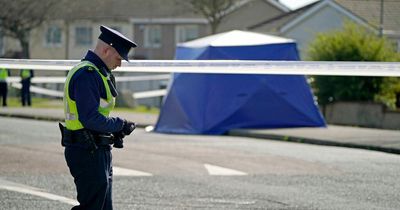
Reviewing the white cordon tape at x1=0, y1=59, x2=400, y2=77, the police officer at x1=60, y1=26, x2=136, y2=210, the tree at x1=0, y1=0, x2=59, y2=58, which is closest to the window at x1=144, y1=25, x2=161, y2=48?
the tree at x1=0, y1=0, x2=59, y2=58

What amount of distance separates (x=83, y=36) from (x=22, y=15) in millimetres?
21509

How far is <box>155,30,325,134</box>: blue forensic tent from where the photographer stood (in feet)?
73.1

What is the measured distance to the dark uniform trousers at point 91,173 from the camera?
24.6ft

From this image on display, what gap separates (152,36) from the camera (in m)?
60.8

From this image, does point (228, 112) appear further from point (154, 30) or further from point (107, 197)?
point (154, 30)

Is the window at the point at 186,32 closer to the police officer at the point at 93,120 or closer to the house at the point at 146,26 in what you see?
the house at the point at 146,26

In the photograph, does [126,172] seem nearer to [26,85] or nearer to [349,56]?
[349,56]

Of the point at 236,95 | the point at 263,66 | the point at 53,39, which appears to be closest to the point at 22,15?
the point at 236,95

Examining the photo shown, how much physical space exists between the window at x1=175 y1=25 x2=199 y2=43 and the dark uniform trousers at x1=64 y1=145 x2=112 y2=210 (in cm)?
5266

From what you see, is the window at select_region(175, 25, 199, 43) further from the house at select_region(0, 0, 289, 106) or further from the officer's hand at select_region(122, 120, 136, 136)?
the officer's hand at select_region(122, 120, 136, 136)

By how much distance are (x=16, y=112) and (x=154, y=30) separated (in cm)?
3159

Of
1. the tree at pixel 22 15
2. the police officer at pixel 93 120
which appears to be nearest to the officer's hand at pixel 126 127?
the police officer at pixel 93 120

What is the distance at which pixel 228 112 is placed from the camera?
22453mm

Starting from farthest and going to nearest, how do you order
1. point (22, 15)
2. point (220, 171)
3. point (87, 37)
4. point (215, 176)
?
point (87, 37) → point (22, 15) → point (220, 171) → point (215, 176)
